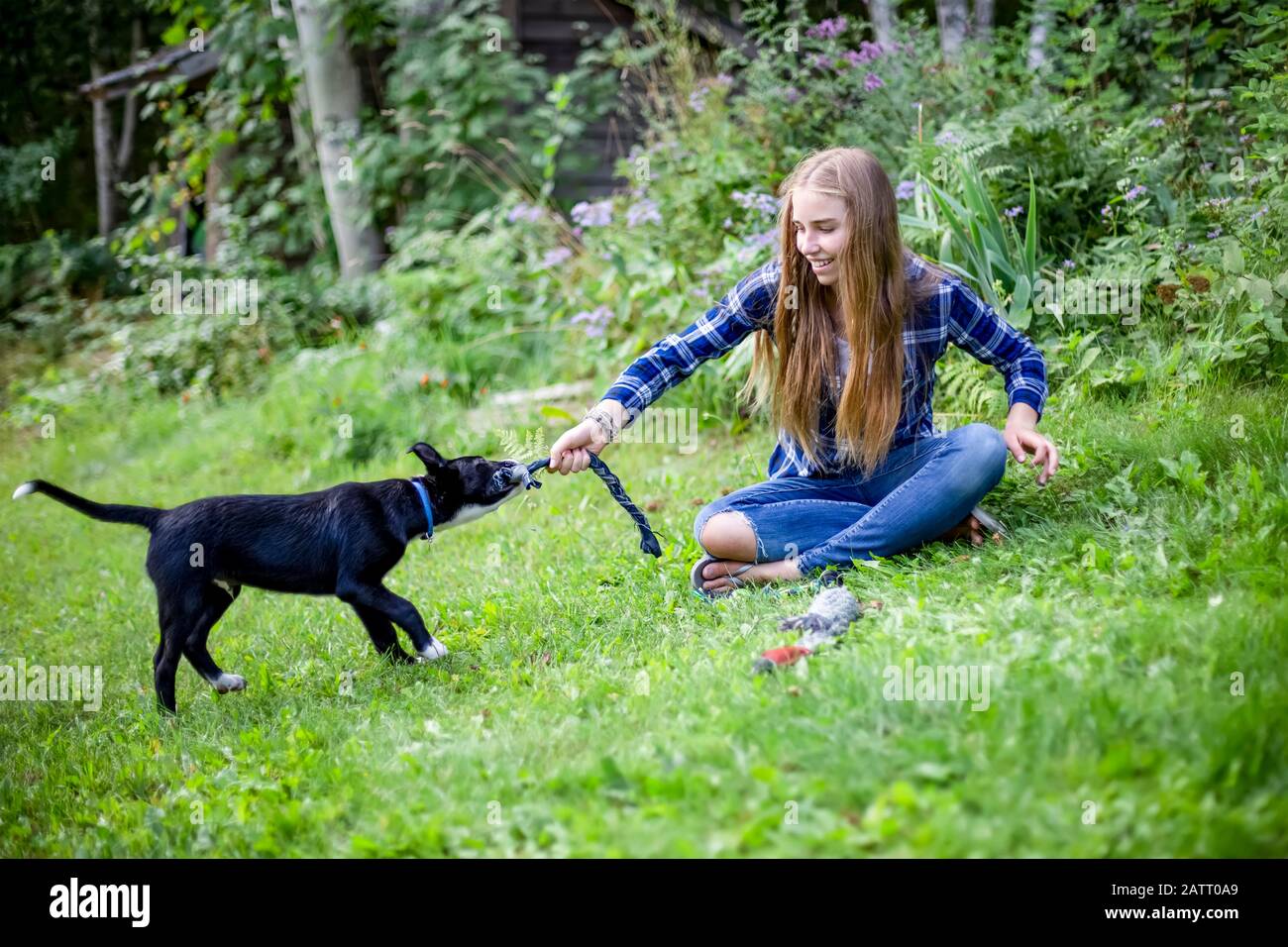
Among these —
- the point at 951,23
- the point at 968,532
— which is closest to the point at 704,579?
the point at 968,532

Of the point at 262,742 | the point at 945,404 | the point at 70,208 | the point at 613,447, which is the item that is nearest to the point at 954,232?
the point at 945,404

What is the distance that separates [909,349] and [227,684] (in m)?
2.95

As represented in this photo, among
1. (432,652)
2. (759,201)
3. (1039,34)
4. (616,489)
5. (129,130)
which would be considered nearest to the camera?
(432,652)

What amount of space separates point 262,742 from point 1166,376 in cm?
393

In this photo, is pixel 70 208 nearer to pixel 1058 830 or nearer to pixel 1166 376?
pixel 1166 376

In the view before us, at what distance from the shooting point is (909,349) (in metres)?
3.92

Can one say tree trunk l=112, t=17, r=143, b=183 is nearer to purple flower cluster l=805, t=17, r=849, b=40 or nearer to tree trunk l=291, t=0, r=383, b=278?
tree trunk l=291, t=0, r=383, b=278

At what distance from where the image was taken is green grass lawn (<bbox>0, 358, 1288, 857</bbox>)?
2320mm

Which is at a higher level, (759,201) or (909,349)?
(759,201)

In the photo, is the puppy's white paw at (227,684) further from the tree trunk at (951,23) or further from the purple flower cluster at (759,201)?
the tree trunk at (951,23)

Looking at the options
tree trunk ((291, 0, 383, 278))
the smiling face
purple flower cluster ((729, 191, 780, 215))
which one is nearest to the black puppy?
the smiling face

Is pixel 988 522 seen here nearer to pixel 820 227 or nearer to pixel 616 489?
pixel 820 227

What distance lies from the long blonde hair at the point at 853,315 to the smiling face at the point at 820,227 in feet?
0.07

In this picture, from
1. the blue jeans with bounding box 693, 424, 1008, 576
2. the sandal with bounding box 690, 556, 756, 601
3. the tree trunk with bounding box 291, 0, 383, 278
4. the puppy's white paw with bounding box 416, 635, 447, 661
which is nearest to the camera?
the blue jeans with bounding box 693, 424, 1008, 576
